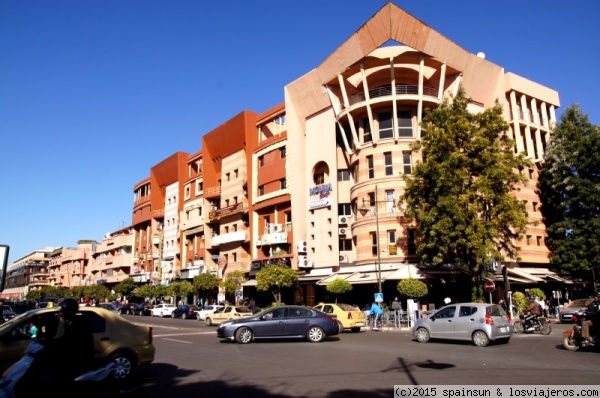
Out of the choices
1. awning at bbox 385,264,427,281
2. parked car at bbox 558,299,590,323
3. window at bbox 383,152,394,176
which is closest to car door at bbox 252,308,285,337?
awning at bbox 385,264,427,281

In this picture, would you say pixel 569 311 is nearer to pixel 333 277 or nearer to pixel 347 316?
pixel 347 316

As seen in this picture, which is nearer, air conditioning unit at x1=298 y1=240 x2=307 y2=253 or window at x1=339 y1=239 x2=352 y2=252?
window at x1=339 y1=239 x2=352 y2=252

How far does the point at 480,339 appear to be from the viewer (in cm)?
1630

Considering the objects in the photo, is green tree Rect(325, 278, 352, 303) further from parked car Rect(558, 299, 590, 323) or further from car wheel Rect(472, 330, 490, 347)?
car wheel Rect(472, 330, 490, 347)

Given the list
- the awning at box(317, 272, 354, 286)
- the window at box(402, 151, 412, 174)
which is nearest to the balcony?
the awning at box(317, 272, 354, 286)

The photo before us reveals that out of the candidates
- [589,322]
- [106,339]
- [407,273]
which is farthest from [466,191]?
[106,339]

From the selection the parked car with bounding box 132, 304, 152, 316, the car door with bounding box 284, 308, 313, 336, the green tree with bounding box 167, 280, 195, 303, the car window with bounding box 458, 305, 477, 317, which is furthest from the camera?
the parked car with bounding box 132, 304, 152, 316

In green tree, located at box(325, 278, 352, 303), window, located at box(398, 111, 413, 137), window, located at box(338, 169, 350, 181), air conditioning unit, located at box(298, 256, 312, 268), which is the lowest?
green tree, located at box(325, 278, 352, 303)

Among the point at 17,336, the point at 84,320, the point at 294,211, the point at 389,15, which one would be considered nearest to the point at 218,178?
the point at 294,211

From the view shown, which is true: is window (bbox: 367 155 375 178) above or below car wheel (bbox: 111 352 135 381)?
above

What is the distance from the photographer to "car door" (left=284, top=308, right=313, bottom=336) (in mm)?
18047

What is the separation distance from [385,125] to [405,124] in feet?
4.93

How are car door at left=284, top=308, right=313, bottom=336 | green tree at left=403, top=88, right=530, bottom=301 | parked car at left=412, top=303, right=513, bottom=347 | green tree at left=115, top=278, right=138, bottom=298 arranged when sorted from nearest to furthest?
1. parked car at left=412, top=303, right=513, bottom=347
2. car door at left=284, top=308, right=313, bottom=336
3. green tree at left=403, top=88, right=530, bottom=301
4. green tree at left=115, top=278, right=138, bottom=298

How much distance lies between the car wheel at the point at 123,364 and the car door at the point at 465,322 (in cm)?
1148
